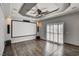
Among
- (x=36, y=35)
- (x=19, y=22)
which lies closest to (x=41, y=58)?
(x=19, y=22)

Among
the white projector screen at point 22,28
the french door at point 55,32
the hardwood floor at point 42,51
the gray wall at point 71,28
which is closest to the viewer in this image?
the hardwood floor at point 42,51

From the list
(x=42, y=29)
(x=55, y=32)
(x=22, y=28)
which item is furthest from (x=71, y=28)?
(x=22, y=28)

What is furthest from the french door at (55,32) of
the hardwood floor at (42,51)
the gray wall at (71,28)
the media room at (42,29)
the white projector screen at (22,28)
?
the white projector screen at (22,28)

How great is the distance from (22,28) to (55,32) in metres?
3.41

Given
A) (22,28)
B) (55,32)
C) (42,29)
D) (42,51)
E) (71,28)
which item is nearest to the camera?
(42,51)

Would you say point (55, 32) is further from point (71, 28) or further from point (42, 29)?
point (42, 29)

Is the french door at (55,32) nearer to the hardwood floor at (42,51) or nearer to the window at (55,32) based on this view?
the window at (55,32)

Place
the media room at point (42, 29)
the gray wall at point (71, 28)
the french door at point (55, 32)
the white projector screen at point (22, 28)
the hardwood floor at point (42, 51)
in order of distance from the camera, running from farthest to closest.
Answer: the white projector screen at point (22, 28)
the french door at point (55, 32)
the gray wall at point (71, 28)
the media room at point (42, 29)
the hardwood floor at point (42, 51)

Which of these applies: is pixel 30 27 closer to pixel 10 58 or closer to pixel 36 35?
pixel 36 35

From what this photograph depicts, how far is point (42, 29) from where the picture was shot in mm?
9031

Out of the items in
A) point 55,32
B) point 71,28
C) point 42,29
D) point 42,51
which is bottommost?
point 42,51

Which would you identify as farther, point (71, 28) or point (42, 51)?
point (71, 28)

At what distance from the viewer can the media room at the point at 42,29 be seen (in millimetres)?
4664

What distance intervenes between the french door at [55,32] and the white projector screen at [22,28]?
1915mm
